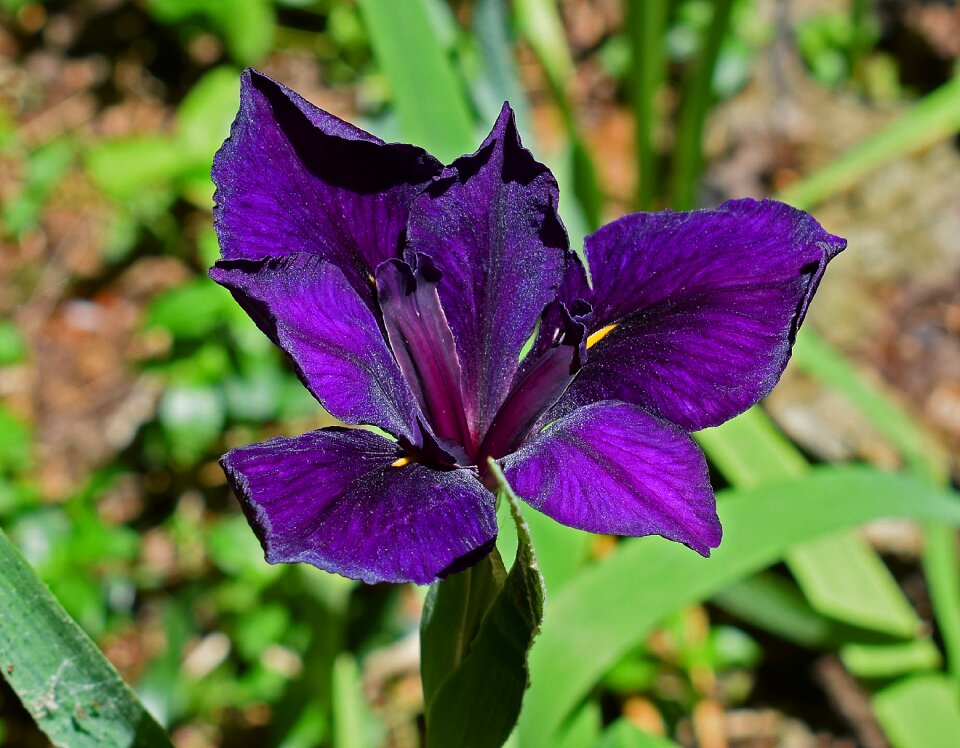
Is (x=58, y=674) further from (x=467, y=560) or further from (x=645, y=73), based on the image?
(x=645, y=73)

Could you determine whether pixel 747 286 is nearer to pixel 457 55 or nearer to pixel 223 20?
pixel 457 55

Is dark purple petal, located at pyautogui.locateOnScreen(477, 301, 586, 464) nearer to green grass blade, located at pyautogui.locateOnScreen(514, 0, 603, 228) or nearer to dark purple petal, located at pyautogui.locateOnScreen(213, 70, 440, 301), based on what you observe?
dark purple petal, located at pyautogui.locateOnScreen(213, 70, 440, 301)

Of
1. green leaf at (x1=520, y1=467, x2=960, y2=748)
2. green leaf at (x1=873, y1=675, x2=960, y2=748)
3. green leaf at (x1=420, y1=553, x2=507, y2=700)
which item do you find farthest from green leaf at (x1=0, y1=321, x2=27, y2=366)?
green leaf at (x1=873, y1=675, x2=960, y2=748)

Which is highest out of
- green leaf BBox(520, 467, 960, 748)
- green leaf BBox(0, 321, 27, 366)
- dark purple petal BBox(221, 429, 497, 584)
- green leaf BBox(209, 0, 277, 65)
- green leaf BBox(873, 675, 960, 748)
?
green leaf BBox(209, 0, 277, 65)

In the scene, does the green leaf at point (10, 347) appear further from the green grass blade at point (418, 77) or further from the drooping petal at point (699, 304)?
the drooping petal at point (699, 304)

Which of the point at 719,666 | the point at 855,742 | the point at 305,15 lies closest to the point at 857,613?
the point at 719,666

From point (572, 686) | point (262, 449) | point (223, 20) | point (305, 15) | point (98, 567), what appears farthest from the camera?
point (305, 15)

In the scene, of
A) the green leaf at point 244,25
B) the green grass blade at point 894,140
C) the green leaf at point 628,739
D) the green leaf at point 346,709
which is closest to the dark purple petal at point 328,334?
the green leaf at point 628,739
